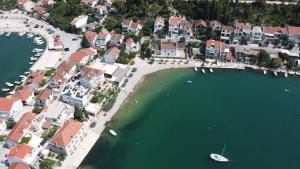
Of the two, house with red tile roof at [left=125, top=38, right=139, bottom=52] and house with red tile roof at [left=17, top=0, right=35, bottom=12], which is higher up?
house with red tile roof at [left=17, top=0, right=35, bottom=12]

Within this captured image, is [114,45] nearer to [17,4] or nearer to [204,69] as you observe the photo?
[204,69]

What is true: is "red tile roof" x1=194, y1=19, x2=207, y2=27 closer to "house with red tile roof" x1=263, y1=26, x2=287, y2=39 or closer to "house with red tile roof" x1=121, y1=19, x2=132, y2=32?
"house with red tile roof" x1=263, y1=26, x2=287, y2=39

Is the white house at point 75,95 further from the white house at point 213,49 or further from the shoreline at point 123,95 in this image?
the white house at point 213,49

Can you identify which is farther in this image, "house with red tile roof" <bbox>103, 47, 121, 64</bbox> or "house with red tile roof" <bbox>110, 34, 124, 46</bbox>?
"house with red tile roof" <bbox>110, 34, 124, 46</bbox>

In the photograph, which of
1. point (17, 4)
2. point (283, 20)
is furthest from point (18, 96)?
point (283, 20)

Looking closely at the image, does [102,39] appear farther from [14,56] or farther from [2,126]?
[2,126]

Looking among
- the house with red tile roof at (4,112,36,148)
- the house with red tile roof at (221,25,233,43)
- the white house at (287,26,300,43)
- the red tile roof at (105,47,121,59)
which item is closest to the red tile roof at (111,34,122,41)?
the red tile roof at (105,47,121,59)

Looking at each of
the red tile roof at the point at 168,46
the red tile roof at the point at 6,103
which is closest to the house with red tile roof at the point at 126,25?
the red tile roof at the point at 168,46

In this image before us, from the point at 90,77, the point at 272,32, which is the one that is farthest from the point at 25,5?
the point at 272,32
